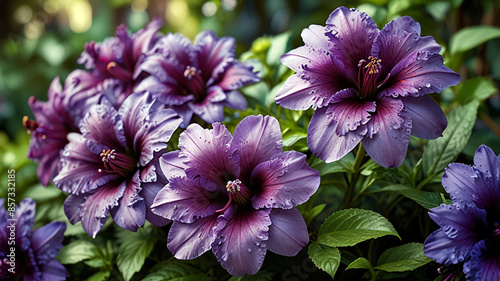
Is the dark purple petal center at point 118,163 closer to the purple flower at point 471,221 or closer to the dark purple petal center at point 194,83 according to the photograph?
the dark purple petal center at point 194,83

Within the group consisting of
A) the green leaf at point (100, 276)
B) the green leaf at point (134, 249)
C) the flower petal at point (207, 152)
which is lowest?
the green leaf at point (100, 276)

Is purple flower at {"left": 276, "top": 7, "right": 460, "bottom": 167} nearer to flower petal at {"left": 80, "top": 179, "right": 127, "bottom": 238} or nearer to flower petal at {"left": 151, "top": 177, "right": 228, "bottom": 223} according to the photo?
flower petal at {"left": 151, "top": 177, "right": 228, "bottom": 223}

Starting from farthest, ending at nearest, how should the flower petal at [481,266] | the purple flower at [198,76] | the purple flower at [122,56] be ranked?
the purple flower at [122,56]
the purple flower at [198,76]
the flower petal at [481,266]

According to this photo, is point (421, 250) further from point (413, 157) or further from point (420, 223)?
point (413, 157)

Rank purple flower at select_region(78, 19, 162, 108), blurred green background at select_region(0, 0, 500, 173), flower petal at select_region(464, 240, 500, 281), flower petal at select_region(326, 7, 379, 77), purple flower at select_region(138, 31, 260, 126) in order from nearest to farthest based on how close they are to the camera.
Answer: flower petal at select_region(464, 240, 500, 281) → flower petal at select_region(326, 7, 379, 77) → purple flower at select_region(138, 31, 260, 126) → purple flower at select_region(78, 19, 162, 108) → blurred green background at select_region(0, 0, 500, 173)

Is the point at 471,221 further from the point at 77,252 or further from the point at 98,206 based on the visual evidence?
the point at 77,252

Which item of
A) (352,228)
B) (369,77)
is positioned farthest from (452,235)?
(369,77)

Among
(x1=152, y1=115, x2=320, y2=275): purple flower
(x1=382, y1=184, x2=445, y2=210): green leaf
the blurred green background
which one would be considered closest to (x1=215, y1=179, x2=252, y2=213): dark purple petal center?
(x1=152, y1=115, x2=320, y2=275): purple flower

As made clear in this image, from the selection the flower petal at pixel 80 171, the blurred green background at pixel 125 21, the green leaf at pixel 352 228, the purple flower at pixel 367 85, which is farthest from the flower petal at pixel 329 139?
the blurred green background at pixel 125 21
